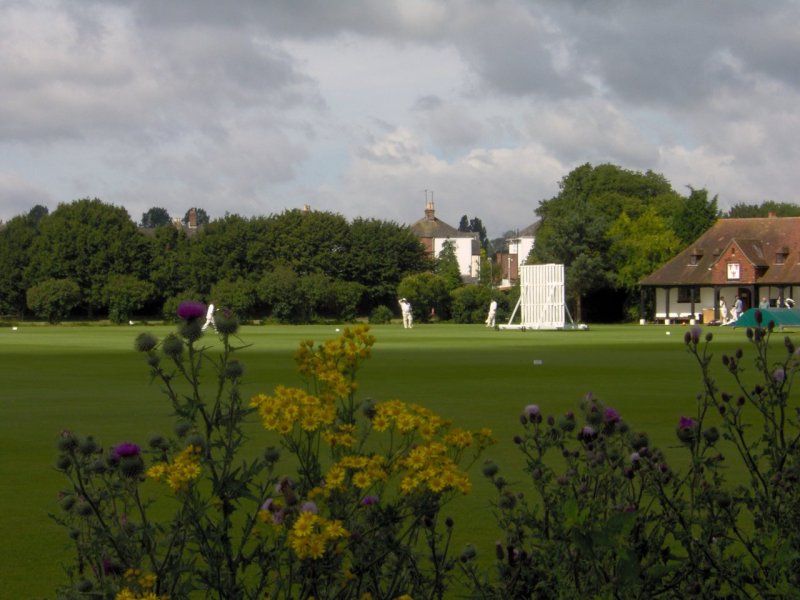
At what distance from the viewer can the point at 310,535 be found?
3523 millimetres

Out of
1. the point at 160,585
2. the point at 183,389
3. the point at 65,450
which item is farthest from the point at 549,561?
the point at 183,389

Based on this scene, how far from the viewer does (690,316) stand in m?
81.7

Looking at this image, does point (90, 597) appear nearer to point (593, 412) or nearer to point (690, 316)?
point (593, 412)

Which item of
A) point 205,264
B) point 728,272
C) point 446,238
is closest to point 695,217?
point 728,272

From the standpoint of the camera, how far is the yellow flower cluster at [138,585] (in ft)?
11.4

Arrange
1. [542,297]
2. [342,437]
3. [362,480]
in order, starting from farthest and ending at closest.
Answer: [542,297] → [342,437] → [362,480]

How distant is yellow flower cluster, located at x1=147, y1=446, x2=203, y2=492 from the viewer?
369cm

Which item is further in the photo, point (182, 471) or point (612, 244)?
point (612, 244)

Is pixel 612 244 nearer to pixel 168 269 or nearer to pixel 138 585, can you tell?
pixel 168 269

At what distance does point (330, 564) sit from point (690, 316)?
80.0 metres

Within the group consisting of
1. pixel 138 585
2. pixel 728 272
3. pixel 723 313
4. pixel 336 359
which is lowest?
pixel 138 585

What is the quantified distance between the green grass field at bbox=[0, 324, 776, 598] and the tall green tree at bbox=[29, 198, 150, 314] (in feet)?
175

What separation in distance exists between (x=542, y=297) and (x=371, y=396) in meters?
50.9

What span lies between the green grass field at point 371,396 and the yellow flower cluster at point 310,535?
106 cm
